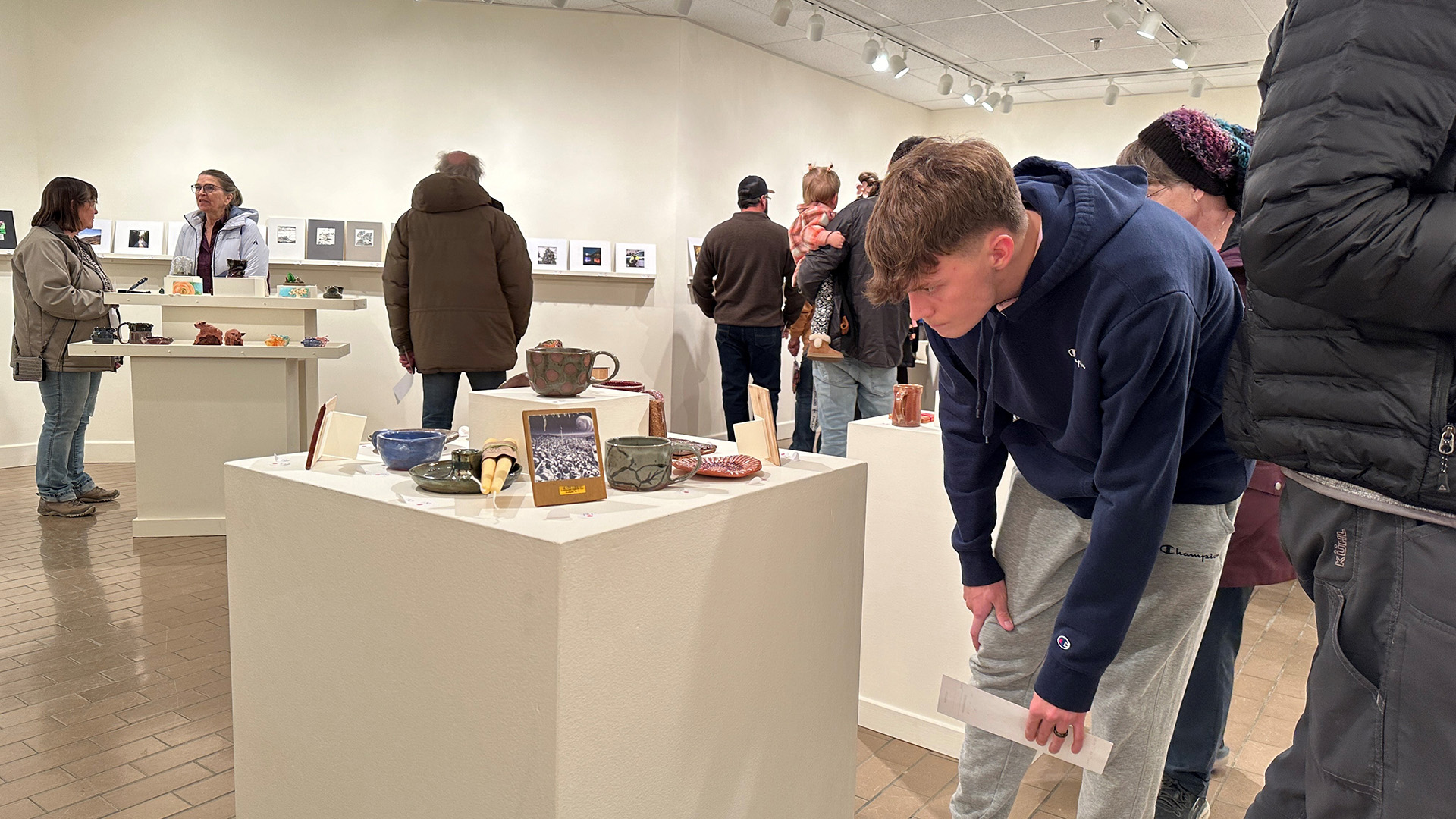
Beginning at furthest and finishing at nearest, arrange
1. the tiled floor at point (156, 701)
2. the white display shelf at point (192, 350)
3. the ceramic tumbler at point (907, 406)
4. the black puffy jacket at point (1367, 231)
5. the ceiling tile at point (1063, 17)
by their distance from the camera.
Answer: the ceiling tile at point (1063, 17), the white display shelf at point (192, 350), the ceramic tumbler at point (907, 406), the tiled floor at point (156, 701), the black puffy jacket at point (1367, 231)

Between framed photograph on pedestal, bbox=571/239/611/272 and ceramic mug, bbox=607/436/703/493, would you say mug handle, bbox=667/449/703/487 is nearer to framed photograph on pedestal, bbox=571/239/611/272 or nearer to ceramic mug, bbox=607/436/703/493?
ceramic mug, bbox=607/436/703/493

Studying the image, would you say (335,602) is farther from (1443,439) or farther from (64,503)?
(64,503)

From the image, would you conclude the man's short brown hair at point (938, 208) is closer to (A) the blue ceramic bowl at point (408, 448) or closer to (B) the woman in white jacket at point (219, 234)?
(A) the blue ceramic bowl at point (408, 448)

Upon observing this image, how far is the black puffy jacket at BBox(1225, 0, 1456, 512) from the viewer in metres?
0.93

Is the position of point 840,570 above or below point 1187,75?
below

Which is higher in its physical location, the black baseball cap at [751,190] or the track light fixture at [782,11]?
the track light fixture at [782,11]

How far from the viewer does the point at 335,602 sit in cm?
154

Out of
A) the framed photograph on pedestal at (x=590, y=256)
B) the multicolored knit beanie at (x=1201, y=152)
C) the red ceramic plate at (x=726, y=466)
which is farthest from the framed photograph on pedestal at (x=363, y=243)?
the multicolored knit beanie at (x=1201, y=152)

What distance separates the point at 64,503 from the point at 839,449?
12.5 ft

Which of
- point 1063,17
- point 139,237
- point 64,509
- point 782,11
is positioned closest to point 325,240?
point 139,237

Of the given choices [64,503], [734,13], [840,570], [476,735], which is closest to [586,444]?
[476,735]

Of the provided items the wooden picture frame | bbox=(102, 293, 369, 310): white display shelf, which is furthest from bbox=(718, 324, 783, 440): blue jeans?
the wooden picture frame

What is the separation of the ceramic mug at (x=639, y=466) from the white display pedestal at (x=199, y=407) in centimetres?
338

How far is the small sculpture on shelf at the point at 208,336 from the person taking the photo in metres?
4.33
